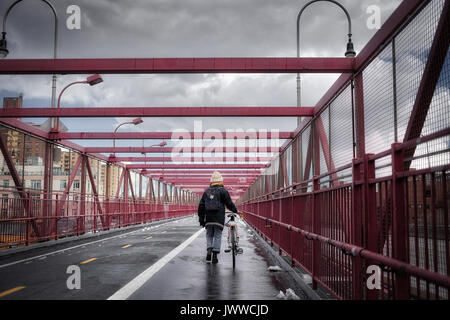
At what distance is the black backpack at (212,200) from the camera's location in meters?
Result: 9.29

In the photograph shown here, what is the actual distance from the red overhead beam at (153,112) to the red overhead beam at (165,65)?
4.48 meters

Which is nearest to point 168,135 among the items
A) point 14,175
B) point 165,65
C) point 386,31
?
point 14,175

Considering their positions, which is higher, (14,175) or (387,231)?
(14,175)

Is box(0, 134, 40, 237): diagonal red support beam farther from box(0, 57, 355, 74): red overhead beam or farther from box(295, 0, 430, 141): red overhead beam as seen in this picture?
box(295, 0, 430, 141): red overhead beam

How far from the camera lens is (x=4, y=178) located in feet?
48.2

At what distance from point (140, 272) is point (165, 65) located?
4.60m

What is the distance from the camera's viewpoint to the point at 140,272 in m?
8.07

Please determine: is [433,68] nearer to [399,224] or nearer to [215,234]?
[399,224]

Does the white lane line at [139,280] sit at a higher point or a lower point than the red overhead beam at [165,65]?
lower

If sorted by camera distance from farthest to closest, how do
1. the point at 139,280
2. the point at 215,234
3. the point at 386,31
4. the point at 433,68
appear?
1. the point at 215,234
2. the point at 139,280
3. the point at 386,31
4. the point at 433,68

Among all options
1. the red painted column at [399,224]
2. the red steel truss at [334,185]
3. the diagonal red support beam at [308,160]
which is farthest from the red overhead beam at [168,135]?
the red painted column at [399,224]

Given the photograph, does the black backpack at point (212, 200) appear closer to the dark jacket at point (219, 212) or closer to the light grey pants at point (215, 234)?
the dark jacket at point (219, 212)

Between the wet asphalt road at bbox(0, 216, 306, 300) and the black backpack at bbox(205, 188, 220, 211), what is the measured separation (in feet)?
4.05

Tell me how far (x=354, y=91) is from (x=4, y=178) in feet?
39.7
